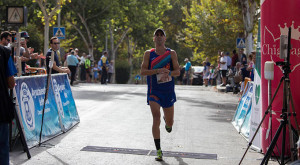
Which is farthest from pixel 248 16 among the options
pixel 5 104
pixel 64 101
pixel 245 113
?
pixel 5 104

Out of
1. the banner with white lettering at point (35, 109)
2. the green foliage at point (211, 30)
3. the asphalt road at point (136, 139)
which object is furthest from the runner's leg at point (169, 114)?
the green foliage at point (211, 30)

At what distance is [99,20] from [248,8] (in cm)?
2129

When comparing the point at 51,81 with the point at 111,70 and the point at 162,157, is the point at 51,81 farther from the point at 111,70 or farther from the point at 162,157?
the point at 111,70

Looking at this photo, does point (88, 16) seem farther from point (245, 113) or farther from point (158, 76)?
point (158, 76)

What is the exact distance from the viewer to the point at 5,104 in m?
5.43

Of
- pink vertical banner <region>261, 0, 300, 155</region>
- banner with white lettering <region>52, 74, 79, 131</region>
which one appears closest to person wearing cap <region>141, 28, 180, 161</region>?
pink vertical banner <region>261, 0, 300, 155</region>

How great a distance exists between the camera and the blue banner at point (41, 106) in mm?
8539

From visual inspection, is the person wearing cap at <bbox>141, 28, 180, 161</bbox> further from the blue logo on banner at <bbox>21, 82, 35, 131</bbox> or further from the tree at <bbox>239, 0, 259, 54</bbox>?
the tree at <bbox>239, 0, 259, 54</bbox>

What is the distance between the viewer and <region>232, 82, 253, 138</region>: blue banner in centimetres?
1025

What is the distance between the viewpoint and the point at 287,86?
23.0ft

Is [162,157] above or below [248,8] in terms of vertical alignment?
below

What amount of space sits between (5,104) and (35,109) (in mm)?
3656

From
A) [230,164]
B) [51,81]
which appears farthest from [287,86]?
[51,81]

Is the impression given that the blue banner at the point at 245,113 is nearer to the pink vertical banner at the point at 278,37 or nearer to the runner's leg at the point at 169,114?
the pink vertical banner at the point at 278,37
